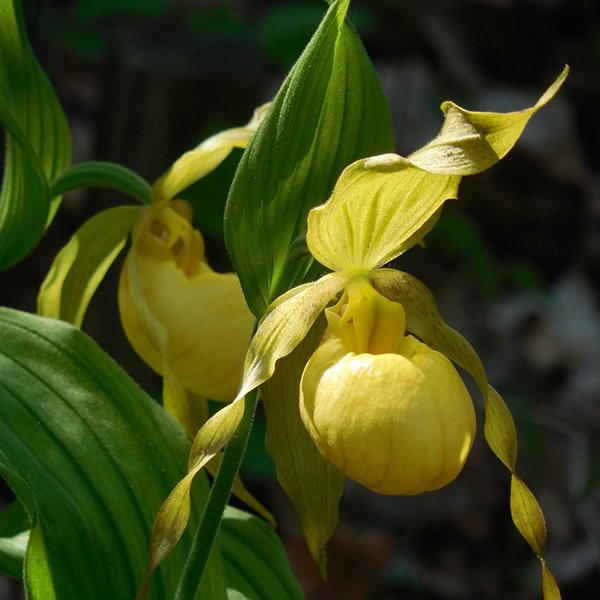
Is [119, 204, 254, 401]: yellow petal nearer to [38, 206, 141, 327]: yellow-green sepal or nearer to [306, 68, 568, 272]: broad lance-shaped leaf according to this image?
[38, 206, 141, 327]: yellow-green sepal

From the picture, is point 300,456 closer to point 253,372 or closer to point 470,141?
point 253,372

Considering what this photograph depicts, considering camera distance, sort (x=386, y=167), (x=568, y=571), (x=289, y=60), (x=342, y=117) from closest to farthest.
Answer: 1. (x=386, y=167)
2. (x=342, y=117)
3. (x=568, y=571)
4. (x=289, y=60)

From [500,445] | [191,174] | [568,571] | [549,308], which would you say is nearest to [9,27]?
[191,174]

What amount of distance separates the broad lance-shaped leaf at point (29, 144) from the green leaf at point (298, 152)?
0.93ft

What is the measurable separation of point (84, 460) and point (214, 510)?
0.14 meters

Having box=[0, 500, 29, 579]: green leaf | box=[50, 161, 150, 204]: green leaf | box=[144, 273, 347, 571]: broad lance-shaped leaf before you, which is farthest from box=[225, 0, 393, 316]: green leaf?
box=[0, 500, 29, 579]: green leaf

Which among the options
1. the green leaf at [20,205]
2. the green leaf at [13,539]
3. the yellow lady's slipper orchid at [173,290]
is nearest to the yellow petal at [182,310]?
the yellow lady's slipper orchid at [173,290]

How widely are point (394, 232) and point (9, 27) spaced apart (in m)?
0.46

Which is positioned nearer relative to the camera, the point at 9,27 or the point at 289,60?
the point at 9,27

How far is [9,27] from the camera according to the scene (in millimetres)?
1009

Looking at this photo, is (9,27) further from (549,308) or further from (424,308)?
(549,308)

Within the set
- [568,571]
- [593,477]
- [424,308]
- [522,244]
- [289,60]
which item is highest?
[289,60]

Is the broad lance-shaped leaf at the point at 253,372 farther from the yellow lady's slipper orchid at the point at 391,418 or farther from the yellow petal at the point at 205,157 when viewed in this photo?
the yellow petal at the point at 205,157

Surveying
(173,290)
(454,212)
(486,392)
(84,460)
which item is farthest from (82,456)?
(454,212)
